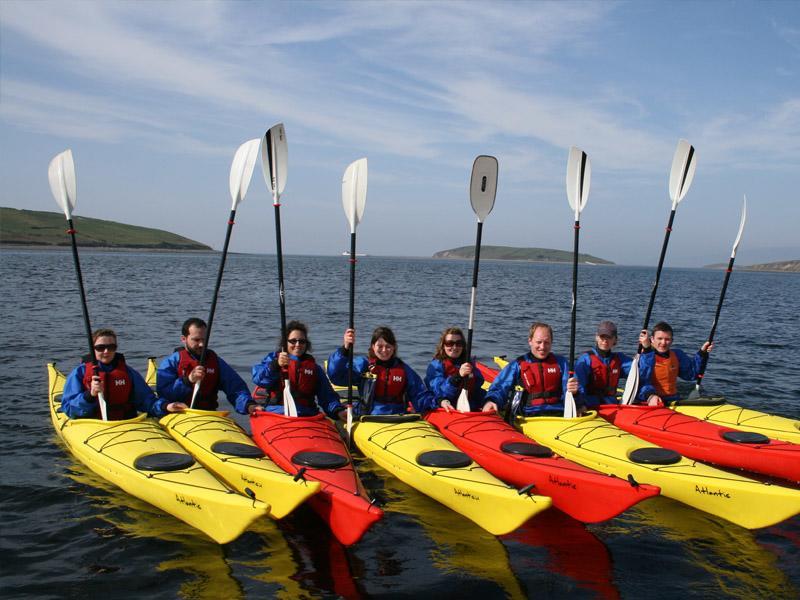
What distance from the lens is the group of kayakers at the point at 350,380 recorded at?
664cm

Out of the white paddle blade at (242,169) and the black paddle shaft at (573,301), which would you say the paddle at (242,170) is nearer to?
the white paddle blade at (242,169)

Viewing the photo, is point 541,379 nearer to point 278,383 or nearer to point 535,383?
point 535,383

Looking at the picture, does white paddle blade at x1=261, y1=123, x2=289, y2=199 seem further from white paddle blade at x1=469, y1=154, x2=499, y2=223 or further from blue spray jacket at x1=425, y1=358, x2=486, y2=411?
blue spray jacket at x1=425, y1=358, x2=486, y2=411

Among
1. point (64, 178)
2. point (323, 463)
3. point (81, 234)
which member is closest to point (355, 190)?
point (64, 178)

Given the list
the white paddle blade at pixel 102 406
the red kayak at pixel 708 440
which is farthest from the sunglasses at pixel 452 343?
the white paddle blade at pixel 102 406

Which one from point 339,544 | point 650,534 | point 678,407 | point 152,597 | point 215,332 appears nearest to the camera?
point 152,597

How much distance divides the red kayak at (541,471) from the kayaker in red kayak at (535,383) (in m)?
Result: 0.45

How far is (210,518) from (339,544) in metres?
1.09

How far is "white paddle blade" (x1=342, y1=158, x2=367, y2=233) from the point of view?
796 cm

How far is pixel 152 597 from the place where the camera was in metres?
4.44

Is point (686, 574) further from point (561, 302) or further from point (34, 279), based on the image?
point (34, 279)

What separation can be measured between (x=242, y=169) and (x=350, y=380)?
2994 millimetres

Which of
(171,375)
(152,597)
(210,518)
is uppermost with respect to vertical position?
(171,375)

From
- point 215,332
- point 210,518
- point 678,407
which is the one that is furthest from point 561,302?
point 210,518
